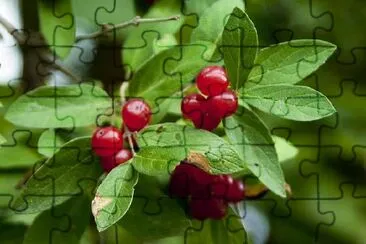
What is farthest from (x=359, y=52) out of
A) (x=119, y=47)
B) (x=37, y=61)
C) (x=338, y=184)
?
(x=37, y=61)

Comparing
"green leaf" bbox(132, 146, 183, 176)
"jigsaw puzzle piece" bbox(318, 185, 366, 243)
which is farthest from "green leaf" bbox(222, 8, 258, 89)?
"jigsaw puzzle piece" bbox(318, 185, 366, 243)

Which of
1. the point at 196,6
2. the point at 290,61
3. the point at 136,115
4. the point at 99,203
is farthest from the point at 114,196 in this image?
the point at 196,6

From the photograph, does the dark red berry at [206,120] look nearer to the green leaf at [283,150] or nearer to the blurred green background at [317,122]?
the green leaf at [283,150]

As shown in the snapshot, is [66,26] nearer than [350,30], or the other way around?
[66,26]

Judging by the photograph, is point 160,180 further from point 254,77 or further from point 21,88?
point 21,88

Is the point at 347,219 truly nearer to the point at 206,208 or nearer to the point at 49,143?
the point at 206,208

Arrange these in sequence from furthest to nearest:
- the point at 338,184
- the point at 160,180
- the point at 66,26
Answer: the point at 338,184 → the point at 66,26 → the point at 160,180

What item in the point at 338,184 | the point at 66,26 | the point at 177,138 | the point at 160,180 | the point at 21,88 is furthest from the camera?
the point at 338,184
